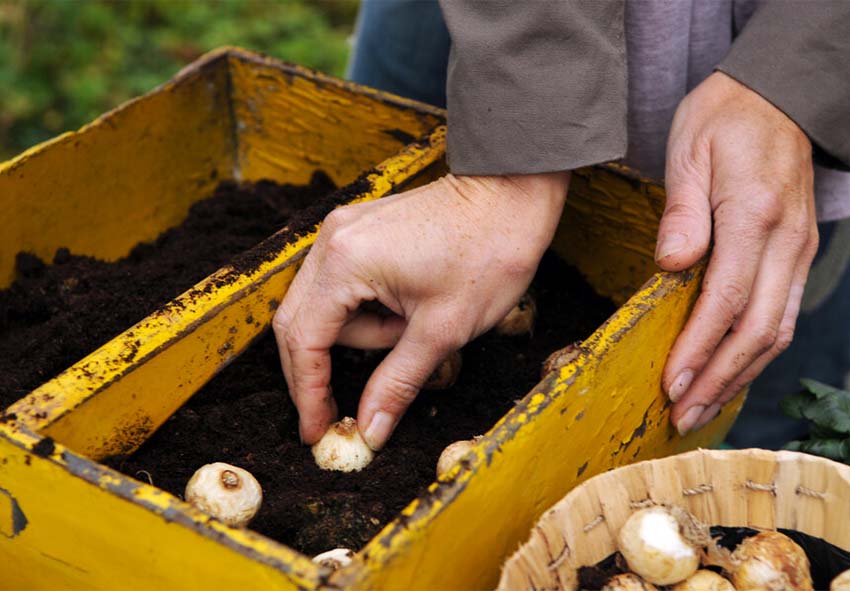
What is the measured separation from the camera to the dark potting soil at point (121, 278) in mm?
1765

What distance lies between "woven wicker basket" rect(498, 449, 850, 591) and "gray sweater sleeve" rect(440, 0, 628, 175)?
510 millimetres

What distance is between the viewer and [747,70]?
5.80 feet

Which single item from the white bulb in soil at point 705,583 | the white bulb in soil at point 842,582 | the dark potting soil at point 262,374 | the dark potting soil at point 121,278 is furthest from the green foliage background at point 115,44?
the white bulb in soil at point 842,582

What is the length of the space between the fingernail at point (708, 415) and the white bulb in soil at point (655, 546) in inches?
17.3

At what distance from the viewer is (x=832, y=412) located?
1769mm

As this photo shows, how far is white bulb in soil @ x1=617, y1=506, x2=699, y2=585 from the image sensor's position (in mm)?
1352

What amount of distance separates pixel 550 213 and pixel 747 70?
0.49 m

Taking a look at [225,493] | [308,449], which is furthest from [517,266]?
[225,493]

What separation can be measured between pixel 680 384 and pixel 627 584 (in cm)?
43

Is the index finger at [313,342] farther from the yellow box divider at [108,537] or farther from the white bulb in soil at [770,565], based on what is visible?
the white bulb in soil at [770,565]

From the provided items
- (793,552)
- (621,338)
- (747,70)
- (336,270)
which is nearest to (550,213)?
(621,338)

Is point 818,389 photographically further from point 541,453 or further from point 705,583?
point 541,453

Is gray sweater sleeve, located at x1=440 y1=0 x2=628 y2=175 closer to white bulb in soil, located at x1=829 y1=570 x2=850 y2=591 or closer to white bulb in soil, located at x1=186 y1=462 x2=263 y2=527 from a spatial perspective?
white bulb in soil, located at x1=186 y1=462 x2=263 y2=527

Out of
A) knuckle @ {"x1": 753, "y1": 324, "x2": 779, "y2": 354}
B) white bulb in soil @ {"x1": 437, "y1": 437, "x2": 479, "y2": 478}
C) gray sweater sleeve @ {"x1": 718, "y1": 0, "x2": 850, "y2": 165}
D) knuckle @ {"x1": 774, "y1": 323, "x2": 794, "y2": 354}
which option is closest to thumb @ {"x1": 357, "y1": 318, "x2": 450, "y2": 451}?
white bulb in soil @ {"x1": 437, "y1": 437, "x2": 479, "y2": 478}
